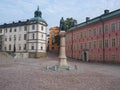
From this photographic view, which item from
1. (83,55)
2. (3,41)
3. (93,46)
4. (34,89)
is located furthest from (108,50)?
(3,41)

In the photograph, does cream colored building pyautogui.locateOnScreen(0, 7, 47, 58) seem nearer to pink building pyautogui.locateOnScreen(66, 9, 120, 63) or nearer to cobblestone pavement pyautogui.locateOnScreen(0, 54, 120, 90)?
pink building pyautogui.locateOnScreen(66, 9, 120, 63)

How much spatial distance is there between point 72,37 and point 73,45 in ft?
8.04

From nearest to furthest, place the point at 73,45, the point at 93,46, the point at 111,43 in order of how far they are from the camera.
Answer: the point at 111,43 < the point at 93,46 < the point at 73,45

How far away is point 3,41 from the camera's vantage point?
65438 millimetres

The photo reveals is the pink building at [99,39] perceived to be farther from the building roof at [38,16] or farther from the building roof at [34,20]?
the building roof at [34,20]

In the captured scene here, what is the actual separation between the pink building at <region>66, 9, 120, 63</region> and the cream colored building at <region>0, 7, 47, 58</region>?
405 inches

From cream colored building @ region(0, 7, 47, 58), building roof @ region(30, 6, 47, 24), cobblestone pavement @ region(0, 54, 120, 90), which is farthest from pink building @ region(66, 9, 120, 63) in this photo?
cobblestone pavement @ region(0, 54, 120, 90)

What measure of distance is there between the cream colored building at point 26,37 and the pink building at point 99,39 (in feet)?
33.7

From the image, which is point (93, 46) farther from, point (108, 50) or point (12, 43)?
point (12, 43)

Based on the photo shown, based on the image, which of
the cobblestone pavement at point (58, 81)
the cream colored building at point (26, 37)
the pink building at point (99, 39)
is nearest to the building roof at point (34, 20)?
the cream colored building at point (26, 37)

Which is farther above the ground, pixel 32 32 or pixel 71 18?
pixel 71 18

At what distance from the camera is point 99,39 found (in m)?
40.3

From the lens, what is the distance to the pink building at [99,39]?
35.3m

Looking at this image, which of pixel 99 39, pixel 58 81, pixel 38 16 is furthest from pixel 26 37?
pixel 58 81
